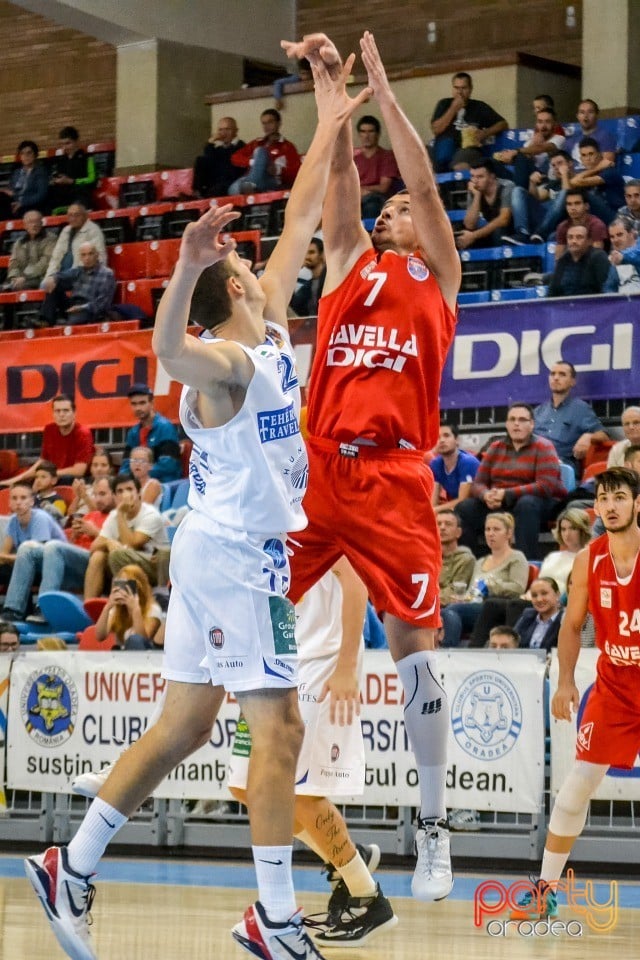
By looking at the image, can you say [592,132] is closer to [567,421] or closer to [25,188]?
[567,421]

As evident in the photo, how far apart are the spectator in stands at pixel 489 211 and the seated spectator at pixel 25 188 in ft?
22.0

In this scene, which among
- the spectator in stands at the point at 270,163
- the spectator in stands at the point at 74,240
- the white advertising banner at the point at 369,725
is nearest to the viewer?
the white advertising banner at the point at 369,725

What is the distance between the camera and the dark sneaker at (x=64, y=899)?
16.8ft

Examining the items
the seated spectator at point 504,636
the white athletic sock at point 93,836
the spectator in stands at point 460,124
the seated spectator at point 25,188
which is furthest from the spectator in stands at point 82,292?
the white athletic sock at point 93,836

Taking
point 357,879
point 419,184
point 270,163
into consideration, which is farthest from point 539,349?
point 357,879

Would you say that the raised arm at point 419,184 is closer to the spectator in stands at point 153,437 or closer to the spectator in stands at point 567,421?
the spectator in stands at point 567,421

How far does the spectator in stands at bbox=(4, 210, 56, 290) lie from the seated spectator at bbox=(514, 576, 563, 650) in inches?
397

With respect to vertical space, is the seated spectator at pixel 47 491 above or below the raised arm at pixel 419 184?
below

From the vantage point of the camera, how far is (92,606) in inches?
505

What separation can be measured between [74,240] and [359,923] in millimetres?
13461

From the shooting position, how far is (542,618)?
416 inches

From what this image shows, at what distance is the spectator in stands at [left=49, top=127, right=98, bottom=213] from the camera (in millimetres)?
20438

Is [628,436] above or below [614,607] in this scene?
above

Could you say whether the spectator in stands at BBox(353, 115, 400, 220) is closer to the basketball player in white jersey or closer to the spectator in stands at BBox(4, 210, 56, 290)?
the spectator in stands at BBox(4, 210, 56, 290)
